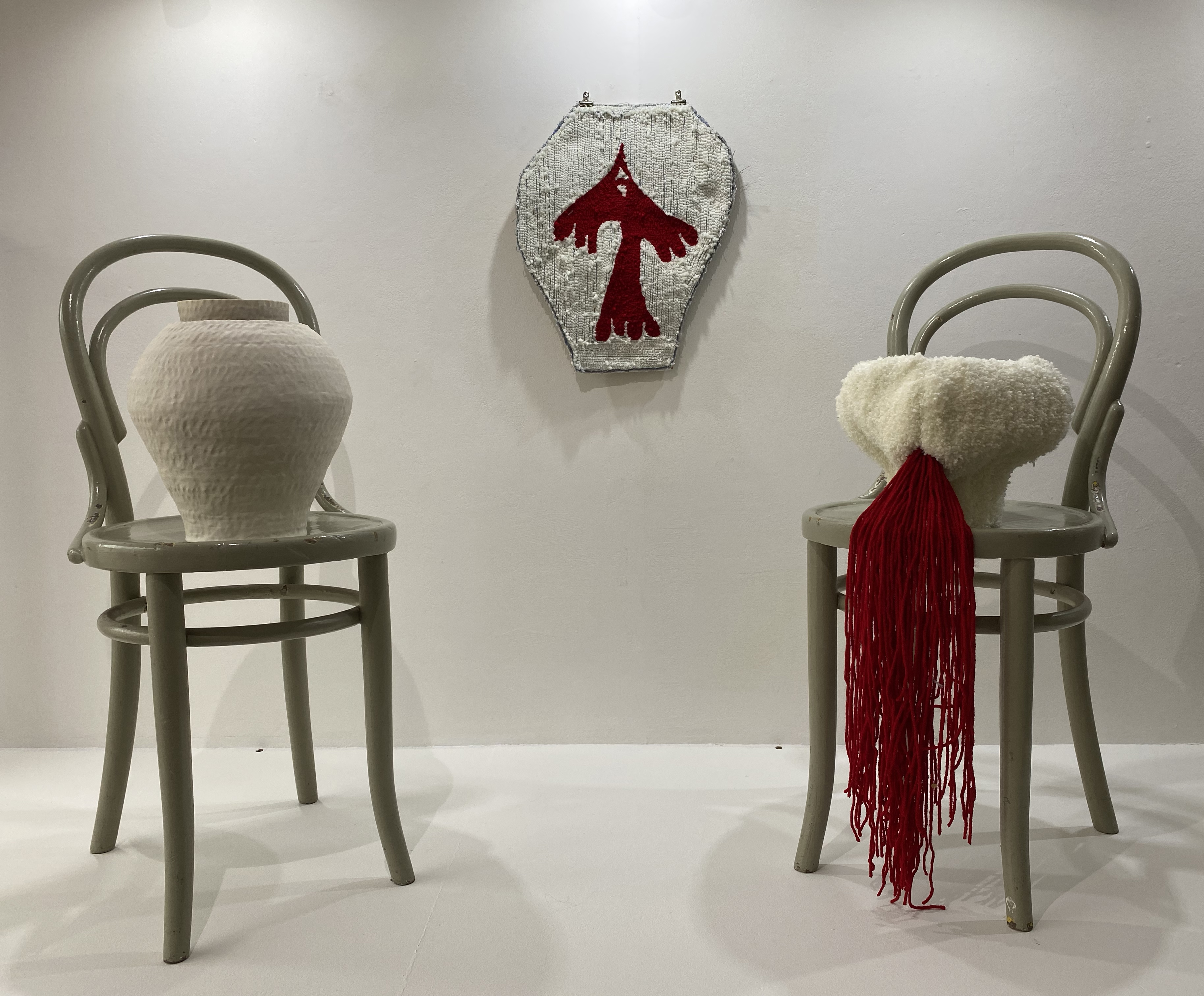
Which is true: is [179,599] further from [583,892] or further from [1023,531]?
[1023,531]

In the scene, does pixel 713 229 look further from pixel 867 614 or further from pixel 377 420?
pixel 867 614

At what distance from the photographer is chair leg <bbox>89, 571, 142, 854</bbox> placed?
128cm

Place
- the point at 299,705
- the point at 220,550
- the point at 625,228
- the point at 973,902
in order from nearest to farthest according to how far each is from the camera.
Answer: the point at 220,550 → the point at 973,902 → the point at 299,705 → the point at 625,228

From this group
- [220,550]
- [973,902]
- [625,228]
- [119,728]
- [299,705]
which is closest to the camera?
[220,550]

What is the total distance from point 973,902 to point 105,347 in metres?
1.37

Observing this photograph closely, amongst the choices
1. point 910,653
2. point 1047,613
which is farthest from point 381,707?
point 1047,613

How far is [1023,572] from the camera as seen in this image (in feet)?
3.38

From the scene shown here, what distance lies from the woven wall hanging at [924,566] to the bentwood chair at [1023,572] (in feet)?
0.16

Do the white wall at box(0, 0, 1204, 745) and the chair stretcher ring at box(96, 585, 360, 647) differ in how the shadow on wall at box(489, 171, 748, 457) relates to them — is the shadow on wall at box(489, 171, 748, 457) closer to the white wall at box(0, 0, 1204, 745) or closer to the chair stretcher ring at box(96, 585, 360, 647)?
the white wall at box(0, 0, 1204, 745)

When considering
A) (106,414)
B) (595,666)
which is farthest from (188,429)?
(595,666)

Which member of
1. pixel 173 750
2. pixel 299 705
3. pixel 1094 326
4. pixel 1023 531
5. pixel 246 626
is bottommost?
pixel 299 705

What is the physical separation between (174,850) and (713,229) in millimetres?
1246

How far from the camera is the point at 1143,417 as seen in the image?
1638 millimetres

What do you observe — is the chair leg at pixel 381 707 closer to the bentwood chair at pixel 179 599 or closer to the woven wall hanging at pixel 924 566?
the bentwood chair at pixel 179 599
